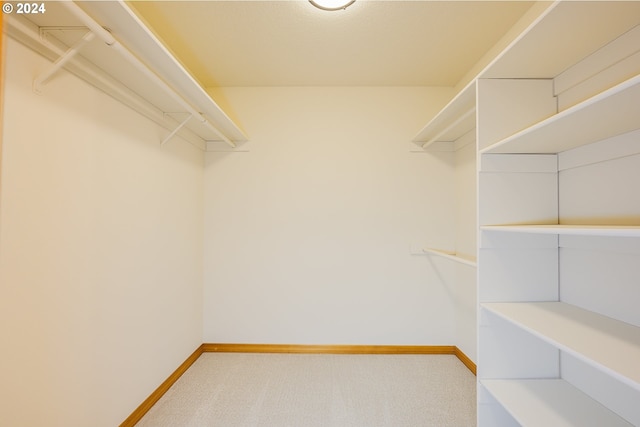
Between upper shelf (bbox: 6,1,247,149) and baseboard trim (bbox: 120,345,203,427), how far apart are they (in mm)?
1879

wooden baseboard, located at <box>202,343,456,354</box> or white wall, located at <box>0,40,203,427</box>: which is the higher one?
white wall, located at <box>0,40,203,427</box>

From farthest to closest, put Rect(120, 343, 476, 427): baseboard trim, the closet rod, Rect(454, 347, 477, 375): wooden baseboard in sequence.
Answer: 1. Rect(120, 343, 476, 427): baseboard trim
2. Rect(454, 347, 477, 375): wooden baseboard
3. the closet rod

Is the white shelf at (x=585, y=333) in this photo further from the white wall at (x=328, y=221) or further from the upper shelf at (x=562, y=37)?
the white wall at (x=328, y=221)

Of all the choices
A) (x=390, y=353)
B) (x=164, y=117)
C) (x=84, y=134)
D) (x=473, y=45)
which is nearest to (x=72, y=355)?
(x=84, y=134)

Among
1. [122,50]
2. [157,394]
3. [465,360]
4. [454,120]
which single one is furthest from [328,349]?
[122,50]

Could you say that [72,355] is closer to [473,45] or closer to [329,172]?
[329,172]

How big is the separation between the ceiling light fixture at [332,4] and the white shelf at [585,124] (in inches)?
45.9

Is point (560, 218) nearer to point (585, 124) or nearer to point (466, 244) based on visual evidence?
point (585, 124)

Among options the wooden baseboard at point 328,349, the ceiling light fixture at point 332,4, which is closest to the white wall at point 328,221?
the wooden baseboard at point 328,349

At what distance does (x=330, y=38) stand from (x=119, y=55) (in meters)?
1.33

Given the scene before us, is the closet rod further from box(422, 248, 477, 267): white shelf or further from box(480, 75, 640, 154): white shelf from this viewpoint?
box(422, 248, 477, 267): white shelf

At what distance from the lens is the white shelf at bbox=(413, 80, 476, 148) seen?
1573 millimetres

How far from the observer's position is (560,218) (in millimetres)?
1349

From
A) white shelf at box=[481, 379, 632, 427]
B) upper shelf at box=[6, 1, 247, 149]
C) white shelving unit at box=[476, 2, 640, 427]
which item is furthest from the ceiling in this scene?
white shelf at box=[481, 379, 632, 427]
